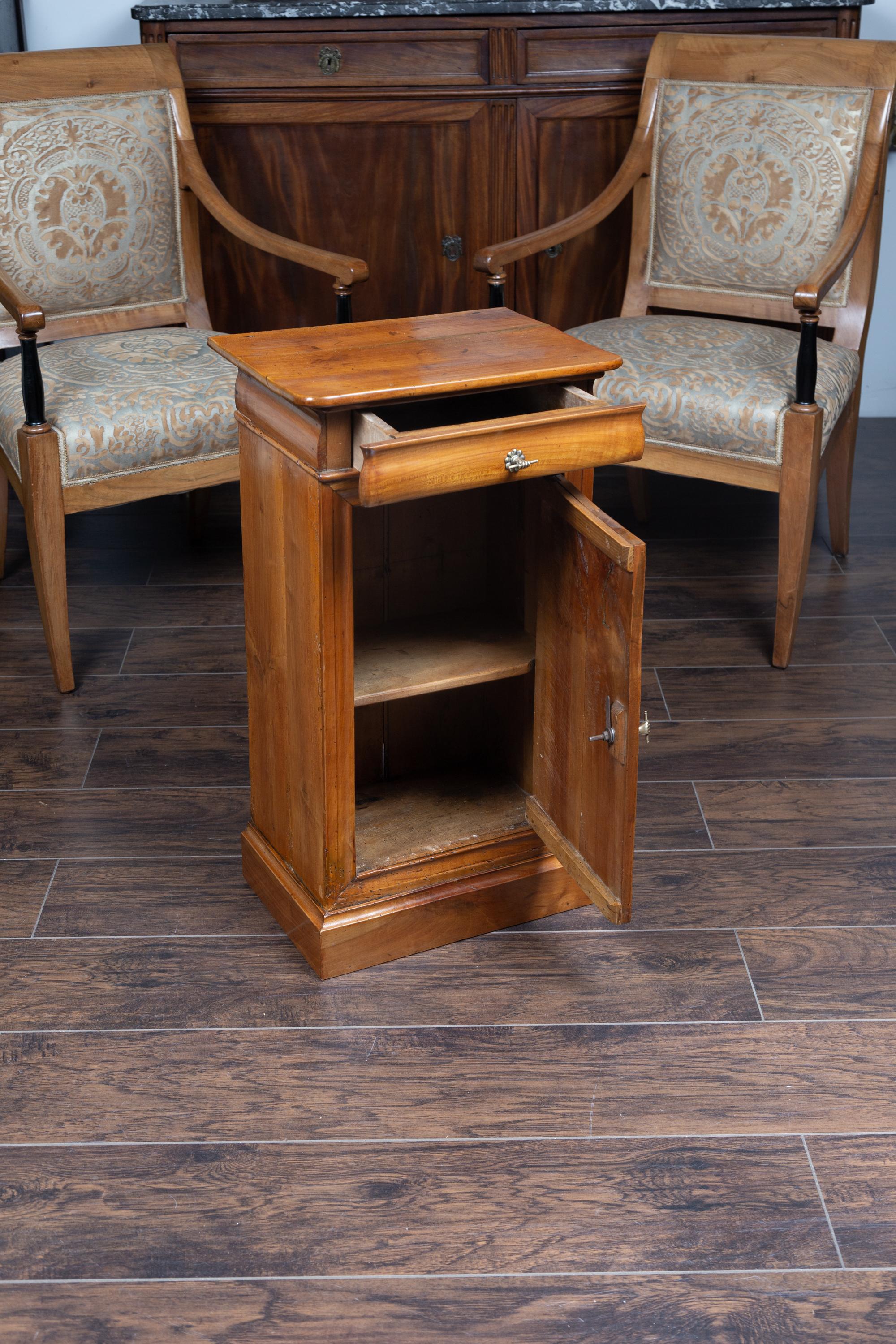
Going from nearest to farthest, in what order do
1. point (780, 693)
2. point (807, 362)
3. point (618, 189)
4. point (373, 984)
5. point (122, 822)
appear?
point (373, 984) → point (122, 822) → point (807, 362) → point (780, 693) → point (618, 189)

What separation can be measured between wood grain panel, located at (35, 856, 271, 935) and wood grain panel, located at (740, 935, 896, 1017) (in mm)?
677

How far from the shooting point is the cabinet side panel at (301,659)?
1.74m

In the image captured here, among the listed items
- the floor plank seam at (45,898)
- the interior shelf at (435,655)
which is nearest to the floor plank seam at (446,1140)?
the floor plank seam at (45,898)

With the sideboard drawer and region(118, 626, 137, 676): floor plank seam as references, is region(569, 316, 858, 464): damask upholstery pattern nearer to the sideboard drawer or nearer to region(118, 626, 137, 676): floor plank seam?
the sideboard drawer

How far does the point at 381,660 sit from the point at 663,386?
3.24 feet

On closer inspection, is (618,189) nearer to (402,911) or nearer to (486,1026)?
(402,911)

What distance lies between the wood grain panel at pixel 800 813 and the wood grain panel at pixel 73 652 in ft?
3.78

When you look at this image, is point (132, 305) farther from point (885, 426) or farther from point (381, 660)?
point (885, 426)

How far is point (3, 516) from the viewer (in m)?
2.94

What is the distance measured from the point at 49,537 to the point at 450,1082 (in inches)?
50.2

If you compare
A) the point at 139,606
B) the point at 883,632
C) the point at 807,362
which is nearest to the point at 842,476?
the point at 883,632

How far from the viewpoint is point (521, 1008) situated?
6.12ft

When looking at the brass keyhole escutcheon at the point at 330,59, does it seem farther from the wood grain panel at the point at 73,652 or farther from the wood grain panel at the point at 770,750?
the wood grain panel at the point at 770,750

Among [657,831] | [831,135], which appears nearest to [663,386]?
[831,135]
